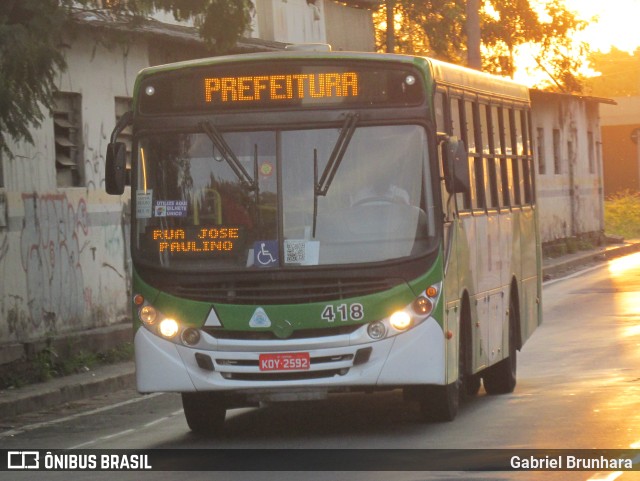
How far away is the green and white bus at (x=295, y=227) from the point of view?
11.2 m

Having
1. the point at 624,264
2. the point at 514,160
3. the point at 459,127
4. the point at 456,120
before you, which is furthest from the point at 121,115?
the point at 624,264

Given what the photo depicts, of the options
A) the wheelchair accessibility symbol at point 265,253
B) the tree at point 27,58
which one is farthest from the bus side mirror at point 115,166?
the tree at point 27,58

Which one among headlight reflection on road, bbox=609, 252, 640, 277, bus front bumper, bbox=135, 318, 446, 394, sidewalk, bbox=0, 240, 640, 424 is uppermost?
bus front bumper, bbox=135, 318, 446, 394

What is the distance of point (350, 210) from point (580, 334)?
31.4 feet

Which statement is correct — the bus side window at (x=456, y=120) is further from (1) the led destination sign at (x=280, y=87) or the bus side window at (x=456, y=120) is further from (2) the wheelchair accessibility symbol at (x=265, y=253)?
(2) the wheelchair accessibility symbol at (x=265, y=253)

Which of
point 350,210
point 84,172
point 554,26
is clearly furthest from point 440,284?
point 554,26

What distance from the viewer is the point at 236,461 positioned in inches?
412

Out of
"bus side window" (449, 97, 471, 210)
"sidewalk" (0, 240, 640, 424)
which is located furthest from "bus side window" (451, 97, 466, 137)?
"sidewalk" (0, 240, 640, 424)

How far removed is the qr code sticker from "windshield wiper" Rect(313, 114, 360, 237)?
0.39 feet

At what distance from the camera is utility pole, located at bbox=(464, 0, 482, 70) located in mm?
28467

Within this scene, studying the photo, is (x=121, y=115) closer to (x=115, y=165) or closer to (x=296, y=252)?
(x=115, y=165)

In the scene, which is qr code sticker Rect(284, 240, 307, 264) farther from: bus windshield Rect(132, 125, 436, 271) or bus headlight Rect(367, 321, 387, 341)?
bus headlight Rect(367, 321, 387, 341)

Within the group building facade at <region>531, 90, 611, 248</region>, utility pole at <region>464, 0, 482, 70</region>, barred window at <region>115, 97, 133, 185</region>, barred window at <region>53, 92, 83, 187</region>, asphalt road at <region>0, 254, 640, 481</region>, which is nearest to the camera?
asphalt road at <region>0, 254, 640, 481</region>

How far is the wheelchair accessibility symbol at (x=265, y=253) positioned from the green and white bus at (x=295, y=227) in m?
0.01
